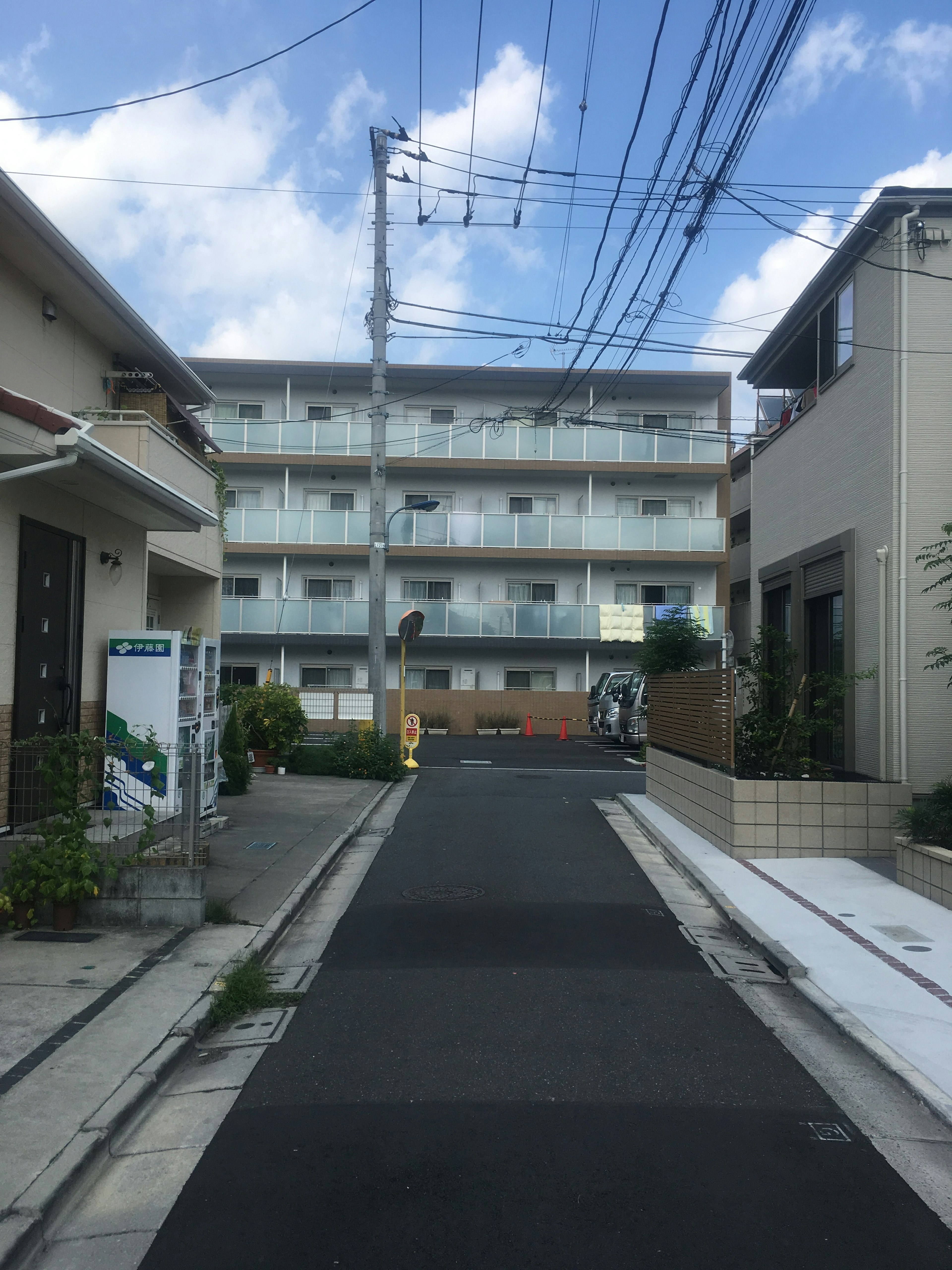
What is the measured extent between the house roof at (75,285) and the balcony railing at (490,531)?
17.5 m

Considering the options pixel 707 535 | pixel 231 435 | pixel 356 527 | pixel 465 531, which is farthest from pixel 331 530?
pixel 707 535

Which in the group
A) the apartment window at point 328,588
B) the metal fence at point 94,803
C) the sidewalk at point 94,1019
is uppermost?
the apartment window at point 328,588

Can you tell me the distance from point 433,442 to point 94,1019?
28.7 metres

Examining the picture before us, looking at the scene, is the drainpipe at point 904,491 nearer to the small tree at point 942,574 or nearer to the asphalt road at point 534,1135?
the small tree at point 942,574

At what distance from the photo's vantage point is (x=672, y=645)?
74.8 ft

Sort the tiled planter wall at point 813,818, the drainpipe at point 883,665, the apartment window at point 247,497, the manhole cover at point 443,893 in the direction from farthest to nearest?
the apartment window at point 247,497, the drainpipe at point 883,665, the tiled planter wall at point 813,818, the manhole cover at point 443,893

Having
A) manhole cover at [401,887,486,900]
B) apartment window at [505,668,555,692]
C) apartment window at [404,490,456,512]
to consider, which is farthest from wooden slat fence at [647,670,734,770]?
apartment window at [404,490,456,512]

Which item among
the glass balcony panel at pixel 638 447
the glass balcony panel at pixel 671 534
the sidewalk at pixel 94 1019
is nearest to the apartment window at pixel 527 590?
the glass balcony panel at pixel 671 534

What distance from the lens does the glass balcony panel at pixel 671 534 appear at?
1268 inches

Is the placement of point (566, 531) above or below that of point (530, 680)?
above

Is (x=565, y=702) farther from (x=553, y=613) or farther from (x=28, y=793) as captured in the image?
(x=28, y=793)

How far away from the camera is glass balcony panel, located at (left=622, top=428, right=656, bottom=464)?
107 ft

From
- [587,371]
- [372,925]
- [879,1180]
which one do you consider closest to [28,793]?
[372,925]

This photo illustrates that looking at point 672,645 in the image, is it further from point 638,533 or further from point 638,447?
point 638,447
